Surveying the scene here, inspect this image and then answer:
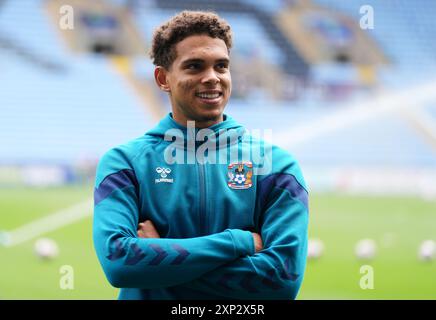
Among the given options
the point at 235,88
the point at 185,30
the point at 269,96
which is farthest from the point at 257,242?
the point at 269,96

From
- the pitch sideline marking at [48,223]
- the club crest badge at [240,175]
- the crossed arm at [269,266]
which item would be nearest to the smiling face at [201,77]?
the club crest badge at [240,175]

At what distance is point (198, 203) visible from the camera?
146 cm

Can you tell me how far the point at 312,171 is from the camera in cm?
995

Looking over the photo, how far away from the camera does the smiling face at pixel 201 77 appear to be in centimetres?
146

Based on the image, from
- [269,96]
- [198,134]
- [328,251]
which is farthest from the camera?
[269,96]

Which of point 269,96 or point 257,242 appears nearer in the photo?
point 257,242

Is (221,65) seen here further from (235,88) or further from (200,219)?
(235,88)

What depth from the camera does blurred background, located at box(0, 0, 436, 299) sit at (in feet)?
30.0

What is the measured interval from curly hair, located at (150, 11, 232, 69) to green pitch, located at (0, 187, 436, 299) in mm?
3644

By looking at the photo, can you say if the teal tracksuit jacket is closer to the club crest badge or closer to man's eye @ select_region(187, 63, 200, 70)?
the club crest badge

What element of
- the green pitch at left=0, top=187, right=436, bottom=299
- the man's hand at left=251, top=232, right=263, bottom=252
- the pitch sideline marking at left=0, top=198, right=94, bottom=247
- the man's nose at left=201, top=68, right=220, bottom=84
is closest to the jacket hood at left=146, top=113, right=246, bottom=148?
the man's nose at left=201, top=68, right=220, bottom=84

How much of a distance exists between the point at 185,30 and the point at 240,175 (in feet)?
1.26

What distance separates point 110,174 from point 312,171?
8.65 metres

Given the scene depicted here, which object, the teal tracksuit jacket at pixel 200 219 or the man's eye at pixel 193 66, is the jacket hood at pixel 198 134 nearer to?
the teal tracksuit jacket at pixel 200 219
